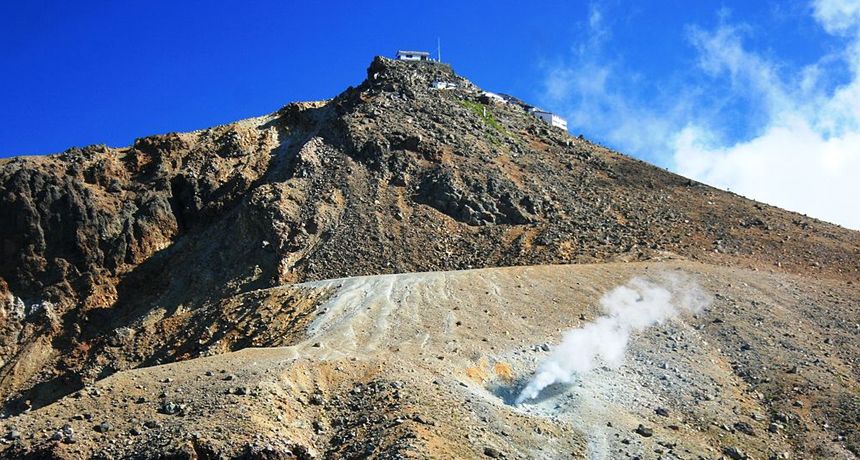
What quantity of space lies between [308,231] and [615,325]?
18.5m

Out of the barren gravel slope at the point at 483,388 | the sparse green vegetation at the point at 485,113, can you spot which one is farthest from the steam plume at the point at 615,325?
the sparse green vegetation at the point at 485,113

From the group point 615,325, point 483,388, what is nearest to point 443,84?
point 615,325

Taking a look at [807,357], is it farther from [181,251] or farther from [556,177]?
[181,251]

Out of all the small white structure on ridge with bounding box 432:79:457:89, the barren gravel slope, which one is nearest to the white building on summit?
the small white structure on ridge with bounding box 432:79:457:89

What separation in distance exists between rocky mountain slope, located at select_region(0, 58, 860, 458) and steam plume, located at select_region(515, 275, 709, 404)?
135 centimetres

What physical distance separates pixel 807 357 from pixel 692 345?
3.87 metres

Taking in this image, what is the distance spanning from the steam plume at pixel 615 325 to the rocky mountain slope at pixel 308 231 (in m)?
1.35

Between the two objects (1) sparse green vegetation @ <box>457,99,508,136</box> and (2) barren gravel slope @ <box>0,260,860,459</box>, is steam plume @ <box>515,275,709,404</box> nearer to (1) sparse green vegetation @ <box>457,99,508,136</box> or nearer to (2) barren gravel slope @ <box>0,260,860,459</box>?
(2) barren gravel slope @ <box>0,260,860,459</box>

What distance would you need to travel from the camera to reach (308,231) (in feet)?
147

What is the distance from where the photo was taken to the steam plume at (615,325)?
1112 inches

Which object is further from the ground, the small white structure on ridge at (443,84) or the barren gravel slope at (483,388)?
the small white structure on ridge at (443,84)

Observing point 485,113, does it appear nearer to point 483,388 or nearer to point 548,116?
point 548,116

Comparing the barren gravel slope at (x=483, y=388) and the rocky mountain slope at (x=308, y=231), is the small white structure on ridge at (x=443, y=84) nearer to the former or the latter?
the rocky mountain slope at (x=308, y=231)

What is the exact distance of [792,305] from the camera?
35000mm
